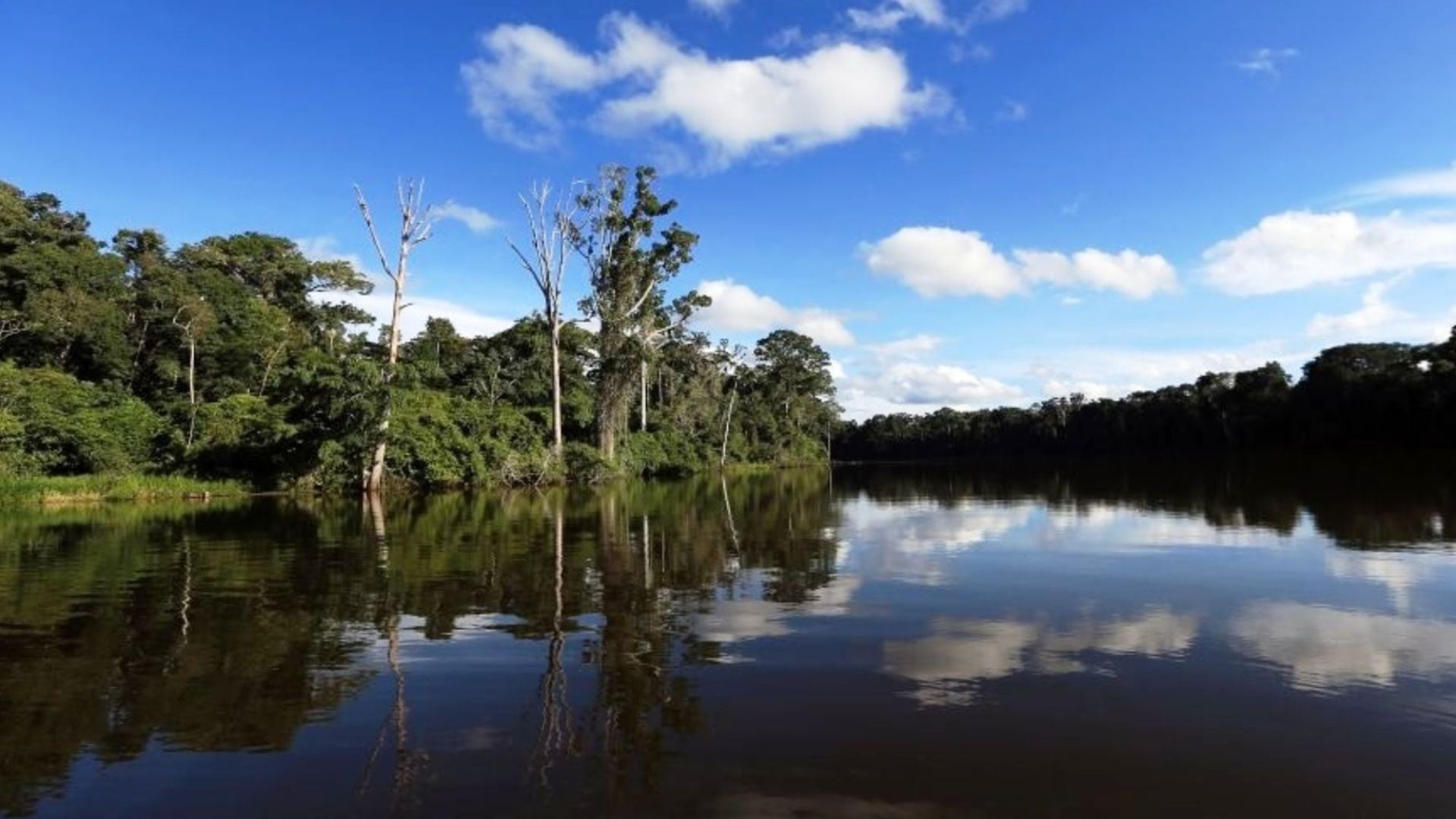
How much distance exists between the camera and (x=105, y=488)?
2877cm

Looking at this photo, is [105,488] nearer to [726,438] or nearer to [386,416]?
[386,416]

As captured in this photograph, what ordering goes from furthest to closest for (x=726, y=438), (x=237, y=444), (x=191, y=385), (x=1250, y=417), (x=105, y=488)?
(x=1250, y=417)
(x=726, y=438)
(x=191, y=385)
(x=237, y=444)
(x=105, y=488)

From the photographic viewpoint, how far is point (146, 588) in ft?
34.9

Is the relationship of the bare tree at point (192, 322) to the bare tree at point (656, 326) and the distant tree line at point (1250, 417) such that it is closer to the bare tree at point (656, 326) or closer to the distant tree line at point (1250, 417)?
the bare tree at point (656, 326)

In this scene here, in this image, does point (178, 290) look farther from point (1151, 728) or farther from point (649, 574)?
point (1151, 728)

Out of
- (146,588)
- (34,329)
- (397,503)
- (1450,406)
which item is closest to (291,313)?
(34,329)

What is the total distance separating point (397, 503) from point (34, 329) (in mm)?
22008

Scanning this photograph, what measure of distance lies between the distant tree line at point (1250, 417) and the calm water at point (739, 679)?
226 feet

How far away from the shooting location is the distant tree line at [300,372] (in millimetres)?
30859

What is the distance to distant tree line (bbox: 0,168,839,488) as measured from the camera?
3086 centimetres

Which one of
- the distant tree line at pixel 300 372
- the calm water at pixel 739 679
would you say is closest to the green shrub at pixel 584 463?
the distant tree line at pixel 300 372

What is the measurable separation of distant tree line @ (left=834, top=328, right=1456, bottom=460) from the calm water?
6877 cm

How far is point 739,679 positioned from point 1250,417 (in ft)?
302

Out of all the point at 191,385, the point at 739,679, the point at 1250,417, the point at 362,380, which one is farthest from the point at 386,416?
the point at 1250,417
